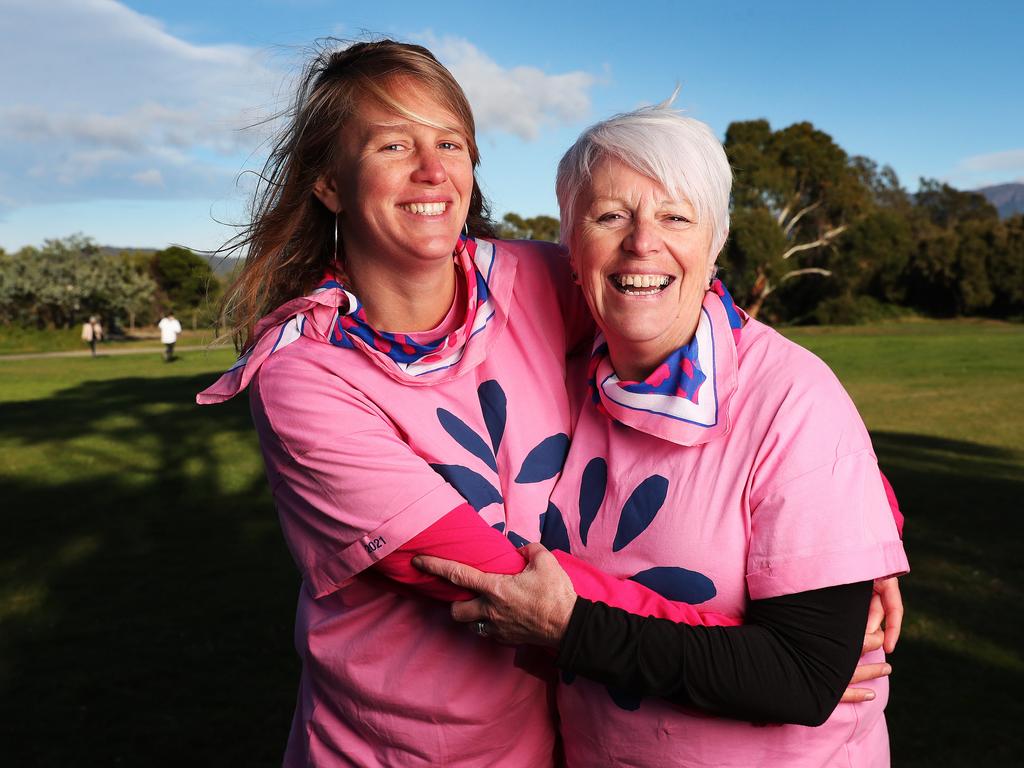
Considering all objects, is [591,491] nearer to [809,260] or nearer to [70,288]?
[809,260]

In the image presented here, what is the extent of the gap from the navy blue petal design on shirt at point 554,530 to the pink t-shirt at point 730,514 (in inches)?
0.8

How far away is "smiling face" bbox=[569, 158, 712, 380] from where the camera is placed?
6.75ft

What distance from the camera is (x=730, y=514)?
1.87 meters

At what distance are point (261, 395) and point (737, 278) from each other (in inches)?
1774

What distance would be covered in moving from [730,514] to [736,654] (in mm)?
275

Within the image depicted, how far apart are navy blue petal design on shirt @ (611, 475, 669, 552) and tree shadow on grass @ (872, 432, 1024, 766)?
10.5 ft

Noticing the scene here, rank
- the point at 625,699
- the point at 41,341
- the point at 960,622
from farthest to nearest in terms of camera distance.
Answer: the point at 41,341 < the point at 960,622 < the point at 625,699

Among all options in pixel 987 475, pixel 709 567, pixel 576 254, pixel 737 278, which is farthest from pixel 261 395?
pixel 737 278

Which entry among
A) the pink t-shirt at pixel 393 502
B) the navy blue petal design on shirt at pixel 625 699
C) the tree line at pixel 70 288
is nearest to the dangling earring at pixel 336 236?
the pink t-shirt at pixel 393 502

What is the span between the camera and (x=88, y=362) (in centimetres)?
2930

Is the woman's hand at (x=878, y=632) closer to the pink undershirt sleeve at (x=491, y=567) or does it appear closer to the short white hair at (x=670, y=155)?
the pink undershirt sleeve at (x=491, y=567)

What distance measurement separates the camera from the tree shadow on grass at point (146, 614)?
190 inches

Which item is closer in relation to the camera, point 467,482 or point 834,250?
point 467,482

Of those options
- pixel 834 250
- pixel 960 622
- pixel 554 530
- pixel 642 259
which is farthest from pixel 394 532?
pixel 834 250
